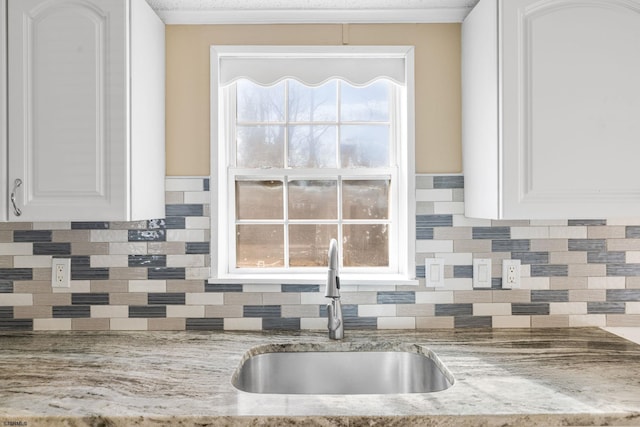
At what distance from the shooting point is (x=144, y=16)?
1.80m

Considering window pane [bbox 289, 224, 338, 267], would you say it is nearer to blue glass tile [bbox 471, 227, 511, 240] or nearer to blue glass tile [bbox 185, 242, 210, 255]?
blue glass tile [bbox 185, 242, 210, 255]

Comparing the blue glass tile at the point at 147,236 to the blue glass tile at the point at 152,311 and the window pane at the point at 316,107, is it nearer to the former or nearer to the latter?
the blue glass tile at the point at 152,311

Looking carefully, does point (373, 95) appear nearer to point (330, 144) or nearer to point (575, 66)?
point (330, 144)

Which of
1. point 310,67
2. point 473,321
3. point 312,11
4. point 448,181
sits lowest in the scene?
point 473,321

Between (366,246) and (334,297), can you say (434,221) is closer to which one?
(366,246)

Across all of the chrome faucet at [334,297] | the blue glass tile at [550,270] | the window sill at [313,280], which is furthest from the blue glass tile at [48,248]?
the blue glass tile at [550,270]

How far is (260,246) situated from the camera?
2.18 m

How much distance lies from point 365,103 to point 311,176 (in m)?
0.40

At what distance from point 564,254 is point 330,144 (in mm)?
1082

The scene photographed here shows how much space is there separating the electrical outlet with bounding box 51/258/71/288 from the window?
644mm

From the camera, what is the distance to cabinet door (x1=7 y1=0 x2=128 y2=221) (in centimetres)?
166

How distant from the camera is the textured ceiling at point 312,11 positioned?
6.40 feet

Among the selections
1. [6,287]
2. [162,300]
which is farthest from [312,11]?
[6,287]

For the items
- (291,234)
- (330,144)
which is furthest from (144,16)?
(291,234)
